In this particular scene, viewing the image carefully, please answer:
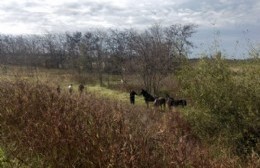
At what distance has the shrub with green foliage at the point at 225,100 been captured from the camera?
792 inches

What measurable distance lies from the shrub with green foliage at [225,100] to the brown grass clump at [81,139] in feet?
42.0

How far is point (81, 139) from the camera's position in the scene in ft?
20.3

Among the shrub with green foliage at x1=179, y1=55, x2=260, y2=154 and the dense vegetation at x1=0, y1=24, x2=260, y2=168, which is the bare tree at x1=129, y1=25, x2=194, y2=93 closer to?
the dense vegetation at x1=0, y1=24, x2=260, y2=168

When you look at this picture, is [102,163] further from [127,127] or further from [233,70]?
[233,70]

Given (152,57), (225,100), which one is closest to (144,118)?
(225,100)

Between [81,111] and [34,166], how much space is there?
1.39 meters

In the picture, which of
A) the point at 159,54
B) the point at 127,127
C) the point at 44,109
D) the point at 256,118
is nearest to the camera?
the point at 127,127

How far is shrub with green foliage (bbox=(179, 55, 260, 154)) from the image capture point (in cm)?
2012

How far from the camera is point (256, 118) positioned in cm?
1992

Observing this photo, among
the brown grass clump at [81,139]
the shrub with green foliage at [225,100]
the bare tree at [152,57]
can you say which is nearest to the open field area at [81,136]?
the brown grass clump at [81,139]

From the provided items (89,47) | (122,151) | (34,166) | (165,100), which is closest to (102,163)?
(122,151)

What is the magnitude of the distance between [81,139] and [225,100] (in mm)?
16445

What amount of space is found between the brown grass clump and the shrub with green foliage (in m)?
12.8

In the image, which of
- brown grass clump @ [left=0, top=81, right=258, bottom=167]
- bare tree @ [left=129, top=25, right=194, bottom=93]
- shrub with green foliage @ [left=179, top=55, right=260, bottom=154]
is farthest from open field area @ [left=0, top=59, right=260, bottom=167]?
bare tree @ [left=129, top=25, right=194, bottom=93]
